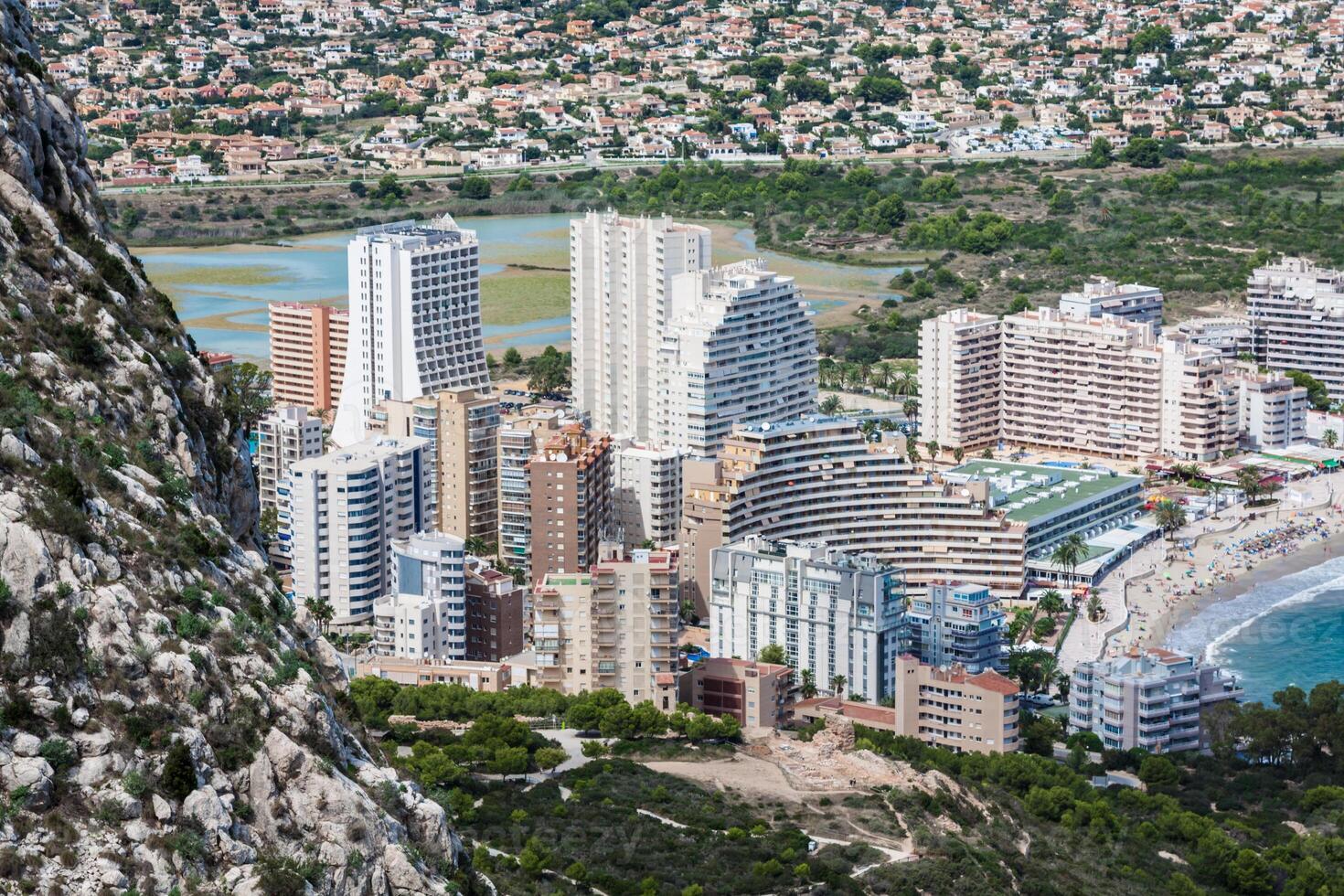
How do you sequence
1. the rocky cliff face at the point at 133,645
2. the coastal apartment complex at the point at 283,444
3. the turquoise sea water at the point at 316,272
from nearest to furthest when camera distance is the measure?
the rocky cliff face at the point at 133,645 → the coastal apartment complex at the point at 283,444 → the turquoise sea water at the point at 316,272

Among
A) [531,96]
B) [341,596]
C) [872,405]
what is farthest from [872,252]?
[341,596]

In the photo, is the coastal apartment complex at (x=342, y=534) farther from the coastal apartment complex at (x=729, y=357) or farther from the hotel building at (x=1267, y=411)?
the hotel building at (x=1267, y=411)

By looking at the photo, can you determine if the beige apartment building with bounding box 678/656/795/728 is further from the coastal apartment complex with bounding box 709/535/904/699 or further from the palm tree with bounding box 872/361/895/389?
the palm tree with bounding box 872/361/895/389

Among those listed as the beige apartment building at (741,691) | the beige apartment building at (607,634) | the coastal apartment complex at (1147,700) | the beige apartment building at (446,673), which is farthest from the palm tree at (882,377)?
the beige apartment building at (446,673)

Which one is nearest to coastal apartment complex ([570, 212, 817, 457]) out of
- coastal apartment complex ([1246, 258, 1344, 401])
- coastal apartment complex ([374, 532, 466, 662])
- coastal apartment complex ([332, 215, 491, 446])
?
coastal apartment complex ([332, 215, 491, 446])

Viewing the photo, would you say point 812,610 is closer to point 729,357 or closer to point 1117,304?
point 729,357
